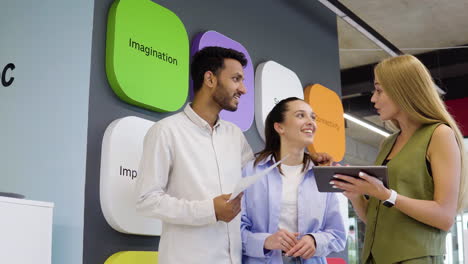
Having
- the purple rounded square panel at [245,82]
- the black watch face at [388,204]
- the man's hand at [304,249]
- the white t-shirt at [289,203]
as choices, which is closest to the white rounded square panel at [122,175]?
the purple rounded square panel at [245,82]

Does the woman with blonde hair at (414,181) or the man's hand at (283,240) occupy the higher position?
the woman with blonde hair at (414,181)

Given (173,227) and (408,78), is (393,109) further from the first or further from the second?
(173,227)

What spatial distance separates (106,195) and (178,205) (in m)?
0.60

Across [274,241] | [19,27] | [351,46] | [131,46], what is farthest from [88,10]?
[351,46]

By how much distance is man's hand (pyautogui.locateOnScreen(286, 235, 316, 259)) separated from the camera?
96.3 inches

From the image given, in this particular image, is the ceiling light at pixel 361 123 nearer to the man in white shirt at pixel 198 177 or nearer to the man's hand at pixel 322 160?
the man's hand at pixel 322 160

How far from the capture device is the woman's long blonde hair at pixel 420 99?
2.21 m

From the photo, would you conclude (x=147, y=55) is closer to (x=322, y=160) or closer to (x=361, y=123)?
(x=322, y=160)

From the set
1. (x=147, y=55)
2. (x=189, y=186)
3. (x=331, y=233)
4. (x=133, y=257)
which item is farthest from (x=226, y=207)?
Result: (x=147, y=55)

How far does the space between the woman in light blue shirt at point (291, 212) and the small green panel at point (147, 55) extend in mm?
774

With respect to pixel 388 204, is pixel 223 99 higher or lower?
higher

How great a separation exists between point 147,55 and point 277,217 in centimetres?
122

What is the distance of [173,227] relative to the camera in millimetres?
2506

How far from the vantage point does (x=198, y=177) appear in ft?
8.41
